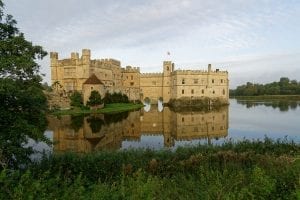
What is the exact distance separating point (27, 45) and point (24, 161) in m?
3.51

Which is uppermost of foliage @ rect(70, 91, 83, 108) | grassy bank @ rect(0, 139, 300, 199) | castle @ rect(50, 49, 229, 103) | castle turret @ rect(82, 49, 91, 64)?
castle turret @ rect(82, 49, 91, 64)

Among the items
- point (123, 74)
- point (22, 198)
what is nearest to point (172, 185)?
point (22, 198)

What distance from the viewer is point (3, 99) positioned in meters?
10.2

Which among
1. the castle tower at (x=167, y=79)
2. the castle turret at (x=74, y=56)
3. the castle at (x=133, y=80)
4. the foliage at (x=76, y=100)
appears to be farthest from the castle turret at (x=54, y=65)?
the castle tower at (x=167, y=79)

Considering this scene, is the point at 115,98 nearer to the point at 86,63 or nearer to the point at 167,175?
the point at 86,63

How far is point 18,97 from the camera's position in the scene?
10039 millimetres

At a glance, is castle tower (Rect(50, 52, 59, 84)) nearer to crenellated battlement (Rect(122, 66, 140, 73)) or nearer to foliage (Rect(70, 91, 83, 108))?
foliage (Rect(70, 91, 83, 108))

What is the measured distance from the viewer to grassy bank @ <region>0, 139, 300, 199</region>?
301 inches

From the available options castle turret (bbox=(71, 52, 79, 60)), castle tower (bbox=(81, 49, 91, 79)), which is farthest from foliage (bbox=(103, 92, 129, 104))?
castle turret (bbox=(71, 52, 79, 60))

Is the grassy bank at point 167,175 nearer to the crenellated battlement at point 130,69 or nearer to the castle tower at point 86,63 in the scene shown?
the castle tower at point 86,63

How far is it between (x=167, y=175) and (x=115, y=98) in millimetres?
44907

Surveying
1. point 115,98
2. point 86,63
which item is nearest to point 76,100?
point 115,98

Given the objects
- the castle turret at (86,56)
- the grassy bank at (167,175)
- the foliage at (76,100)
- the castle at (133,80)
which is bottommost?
the grassy bank at (167,175)

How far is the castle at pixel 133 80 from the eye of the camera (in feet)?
185
